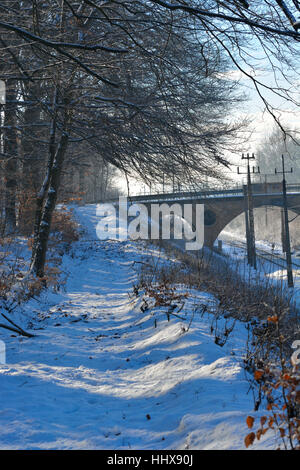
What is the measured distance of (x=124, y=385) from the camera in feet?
11.8

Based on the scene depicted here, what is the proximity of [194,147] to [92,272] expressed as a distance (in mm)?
7437

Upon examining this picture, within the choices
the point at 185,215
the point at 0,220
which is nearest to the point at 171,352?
the point at 0,220

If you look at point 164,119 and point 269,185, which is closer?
point 164,119

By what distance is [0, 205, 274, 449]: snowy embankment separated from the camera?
2525mm

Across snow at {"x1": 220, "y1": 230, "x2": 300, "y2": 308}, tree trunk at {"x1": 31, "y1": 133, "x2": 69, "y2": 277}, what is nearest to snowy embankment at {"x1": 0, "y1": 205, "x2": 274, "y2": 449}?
snow at {"x1": 220, "y1": 230, "x2": 300, "y2": 308}

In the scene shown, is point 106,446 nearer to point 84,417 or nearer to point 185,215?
point 84,417

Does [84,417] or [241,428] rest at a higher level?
[241,428]

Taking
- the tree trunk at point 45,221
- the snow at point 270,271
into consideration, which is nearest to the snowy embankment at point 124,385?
the snow at point 270,271

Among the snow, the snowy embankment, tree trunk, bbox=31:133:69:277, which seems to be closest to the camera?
the snowy embankment

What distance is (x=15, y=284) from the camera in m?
7.48

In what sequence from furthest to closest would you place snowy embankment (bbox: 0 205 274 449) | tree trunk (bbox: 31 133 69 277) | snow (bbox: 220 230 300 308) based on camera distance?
tree trunk (bbox: 31 133 69 277) < snow (bbox: 220 230 300 308) < snowy embankment (bbox: 0 205 274 449)

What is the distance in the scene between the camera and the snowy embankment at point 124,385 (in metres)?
2.53

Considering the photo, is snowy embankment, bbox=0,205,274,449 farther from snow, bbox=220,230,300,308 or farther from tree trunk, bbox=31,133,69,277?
tree trunk, bbox=31,133,69,277

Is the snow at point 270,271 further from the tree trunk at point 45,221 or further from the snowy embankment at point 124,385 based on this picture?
the tree trunk at point 45,221
